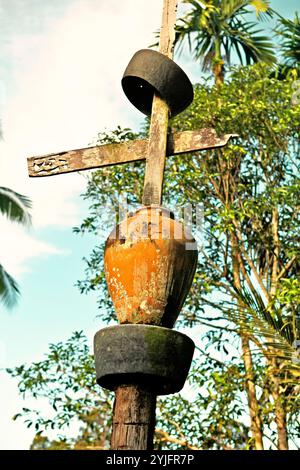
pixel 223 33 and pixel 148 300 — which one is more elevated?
pixel 223 33

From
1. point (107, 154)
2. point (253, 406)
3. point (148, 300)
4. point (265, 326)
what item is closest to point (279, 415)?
point (253, 406)

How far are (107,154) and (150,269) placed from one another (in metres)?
0.85

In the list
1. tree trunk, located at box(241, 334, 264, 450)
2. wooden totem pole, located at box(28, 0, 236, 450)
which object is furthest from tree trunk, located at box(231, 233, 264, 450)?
wooden totem pole, located at box(28, 0, 236, 450)

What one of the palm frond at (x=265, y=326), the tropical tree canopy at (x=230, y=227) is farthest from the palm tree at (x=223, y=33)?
the palm frond at (x=265, y=326)

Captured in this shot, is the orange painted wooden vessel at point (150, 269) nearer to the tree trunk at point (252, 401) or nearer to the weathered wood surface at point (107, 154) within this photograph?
the weathered wood surface at point (107, 154)

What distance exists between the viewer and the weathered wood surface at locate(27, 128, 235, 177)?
135 inches

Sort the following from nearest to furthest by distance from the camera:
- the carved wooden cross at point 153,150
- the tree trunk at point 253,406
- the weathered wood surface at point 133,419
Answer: the weathered wood surface at point 133,419 < the carved wooden cross at point 153,150 < the tree trunk at point 253,406

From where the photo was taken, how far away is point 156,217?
304 cm

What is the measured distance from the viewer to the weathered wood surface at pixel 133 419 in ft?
8.98

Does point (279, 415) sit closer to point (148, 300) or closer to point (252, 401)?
point (252, 401)

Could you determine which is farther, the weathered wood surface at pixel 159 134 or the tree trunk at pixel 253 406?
the tree trunk at pixel 253 406

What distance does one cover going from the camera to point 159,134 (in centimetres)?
342

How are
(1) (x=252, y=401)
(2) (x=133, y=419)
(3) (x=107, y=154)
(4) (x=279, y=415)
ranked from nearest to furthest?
(2) (x=133, y=419) < (3) (x=107, y=154) < (4) (x=279, y=415) < (1) (x=252, y=401)
